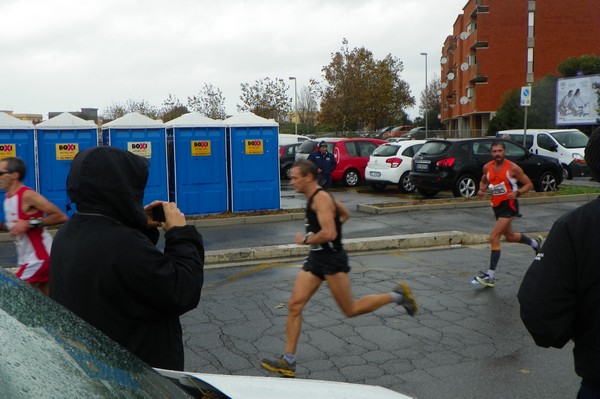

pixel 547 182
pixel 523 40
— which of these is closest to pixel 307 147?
pixel 547 182

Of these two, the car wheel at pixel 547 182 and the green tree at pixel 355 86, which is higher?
the green tree at pixel 355 86

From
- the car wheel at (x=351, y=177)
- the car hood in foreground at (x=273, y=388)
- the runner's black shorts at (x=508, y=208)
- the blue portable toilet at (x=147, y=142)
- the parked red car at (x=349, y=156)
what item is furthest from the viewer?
the car wheel at (x=351, y=177)

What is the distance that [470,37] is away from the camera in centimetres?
6494

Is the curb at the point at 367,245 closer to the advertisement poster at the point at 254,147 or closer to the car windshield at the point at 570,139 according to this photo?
the advertisement poster at the point at 254,147

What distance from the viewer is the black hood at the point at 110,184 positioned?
2621 millimetres

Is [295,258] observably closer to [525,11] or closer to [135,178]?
[135,178]

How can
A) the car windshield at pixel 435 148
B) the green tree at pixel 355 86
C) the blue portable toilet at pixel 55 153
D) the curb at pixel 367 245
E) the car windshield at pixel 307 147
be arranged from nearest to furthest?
the curb at pixel 367 245
the blue portable toilet at pixel 55 153
the car windshield at pixel 435 148
the car windshield at pixel 307 147
the green tree at pixel 355 86

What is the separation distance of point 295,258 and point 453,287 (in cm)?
288

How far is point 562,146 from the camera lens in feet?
78.3

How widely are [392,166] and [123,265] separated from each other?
17921mm

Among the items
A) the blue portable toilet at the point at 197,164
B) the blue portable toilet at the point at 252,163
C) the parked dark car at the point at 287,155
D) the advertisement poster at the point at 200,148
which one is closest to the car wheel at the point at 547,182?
the blue portable toilet at the point at 252,163

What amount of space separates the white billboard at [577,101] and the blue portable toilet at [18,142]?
29753 millimetres

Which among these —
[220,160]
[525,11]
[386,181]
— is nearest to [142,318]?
[220,160]

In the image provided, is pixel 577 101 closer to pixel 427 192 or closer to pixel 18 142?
pixel 427 192
